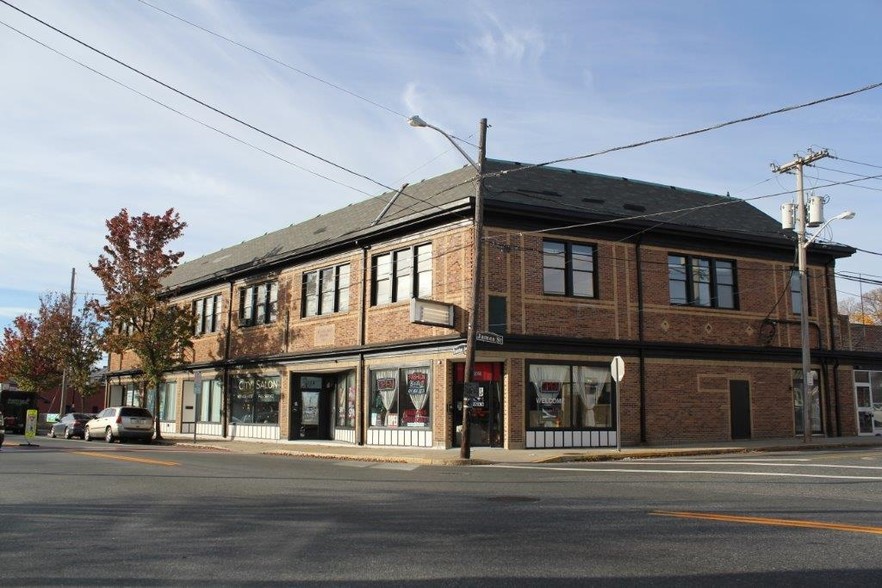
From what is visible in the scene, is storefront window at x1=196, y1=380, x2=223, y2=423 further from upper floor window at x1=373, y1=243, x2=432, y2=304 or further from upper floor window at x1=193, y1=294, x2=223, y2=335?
upper floor window at x1=373, y1=243, x2=432, y2=304

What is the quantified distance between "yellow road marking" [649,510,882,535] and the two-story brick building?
1313cm

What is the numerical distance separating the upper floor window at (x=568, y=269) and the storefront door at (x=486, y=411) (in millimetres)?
3225

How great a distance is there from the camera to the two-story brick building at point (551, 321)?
79.3 ft

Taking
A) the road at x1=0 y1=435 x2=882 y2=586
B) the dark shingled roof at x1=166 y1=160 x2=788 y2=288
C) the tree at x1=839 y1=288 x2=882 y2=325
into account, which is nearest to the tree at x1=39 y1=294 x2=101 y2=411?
the dark shingled roof at x1=166 y1=160 x2=788 y2=288

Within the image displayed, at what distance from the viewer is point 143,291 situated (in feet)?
114

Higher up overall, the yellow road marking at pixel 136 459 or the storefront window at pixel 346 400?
the storefront window at pixel 346 400

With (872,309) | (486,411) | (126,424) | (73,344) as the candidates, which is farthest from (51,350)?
(872,309)

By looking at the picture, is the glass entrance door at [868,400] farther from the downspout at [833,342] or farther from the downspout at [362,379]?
the downspout at [362,379]

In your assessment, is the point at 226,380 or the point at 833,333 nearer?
the point at 833,333

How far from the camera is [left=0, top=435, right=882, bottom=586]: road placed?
21.7ft

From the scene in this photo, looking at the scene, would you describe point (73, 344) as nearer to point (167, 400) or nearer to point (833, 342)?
point (167, 400)

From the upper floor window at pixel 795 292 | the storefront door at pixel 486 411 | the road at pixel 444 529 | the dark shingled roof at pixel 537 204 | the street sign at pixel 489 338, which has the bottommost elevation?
the road at pixel 444 529

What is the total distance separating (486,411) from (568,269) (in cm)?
535

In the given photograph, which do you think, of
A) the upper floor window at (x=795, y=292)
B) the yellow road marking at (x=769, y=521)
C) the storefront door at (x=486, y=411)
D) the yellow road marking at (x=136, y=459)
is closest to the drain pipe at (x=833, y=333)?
the upper floor window at (x=795, y=292)
